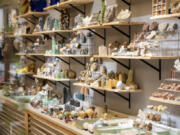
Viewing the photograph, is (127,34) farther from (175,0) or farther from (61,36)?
(61,36)

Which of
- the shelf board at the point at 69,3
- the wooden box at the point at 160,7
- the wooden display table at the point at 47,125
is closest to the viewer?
the wooden box at the point at 160,7

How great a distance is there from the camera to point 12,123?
17.9 inches

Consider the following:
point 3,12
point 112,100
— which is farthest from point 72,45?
point 3,12

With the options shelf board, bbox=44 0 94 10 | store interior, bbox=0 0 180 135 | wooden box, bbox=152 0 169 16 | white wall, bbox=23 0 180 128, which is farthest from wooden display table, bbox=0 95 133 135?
shelf board, bbox=44 0 94 10

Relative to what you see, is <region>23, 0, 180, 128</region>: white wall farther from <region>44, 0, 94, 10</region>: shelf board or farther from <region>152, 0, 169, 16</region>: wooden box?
<region>44, 0, 94, 10</region>: shelf board

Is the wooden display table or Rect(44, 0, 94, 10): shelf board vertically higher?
Rect(44, 0, 94, 10): shelf board

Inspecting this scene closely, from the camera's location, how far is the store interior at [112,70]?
7.93 feet

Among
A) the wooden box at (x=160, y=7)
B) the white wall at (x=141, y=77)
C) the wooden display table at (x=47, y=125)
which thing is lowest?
the wooden display table at (x=47, y=125)

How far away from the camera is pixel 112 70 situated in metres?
3.28

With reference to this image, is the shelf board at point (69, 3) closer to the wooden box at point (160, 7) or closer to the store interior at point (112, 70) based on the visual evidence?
the store interior at point (112, 70)

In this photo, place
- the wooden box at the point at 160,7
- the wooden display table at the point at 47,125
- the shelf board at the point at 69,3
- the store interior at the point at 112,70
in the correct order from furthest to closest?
the shelf board at the point at 69,3
the wooden display table at the point at 47,125
the store interior at the point at 112,70
the wooden box at the point at 160,7

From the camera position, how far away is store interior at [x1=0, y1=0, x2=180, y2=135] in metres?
2.42

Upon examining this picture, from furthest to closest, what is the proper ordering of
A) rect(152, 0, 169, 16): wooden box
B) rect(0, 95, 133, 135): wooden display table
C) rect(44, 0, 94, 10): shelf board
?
rect(44, 0, 94, 10): shelf board, rect(0, 95, 133, 135): wooden display table, rect(152, 0, 169, 16): wooden box

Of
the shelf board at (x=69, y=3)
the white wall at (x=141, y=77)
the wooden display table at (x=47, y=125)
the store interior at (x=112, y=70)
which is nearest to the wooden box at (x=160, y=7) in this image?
the store interior at (x=112, y=70)
